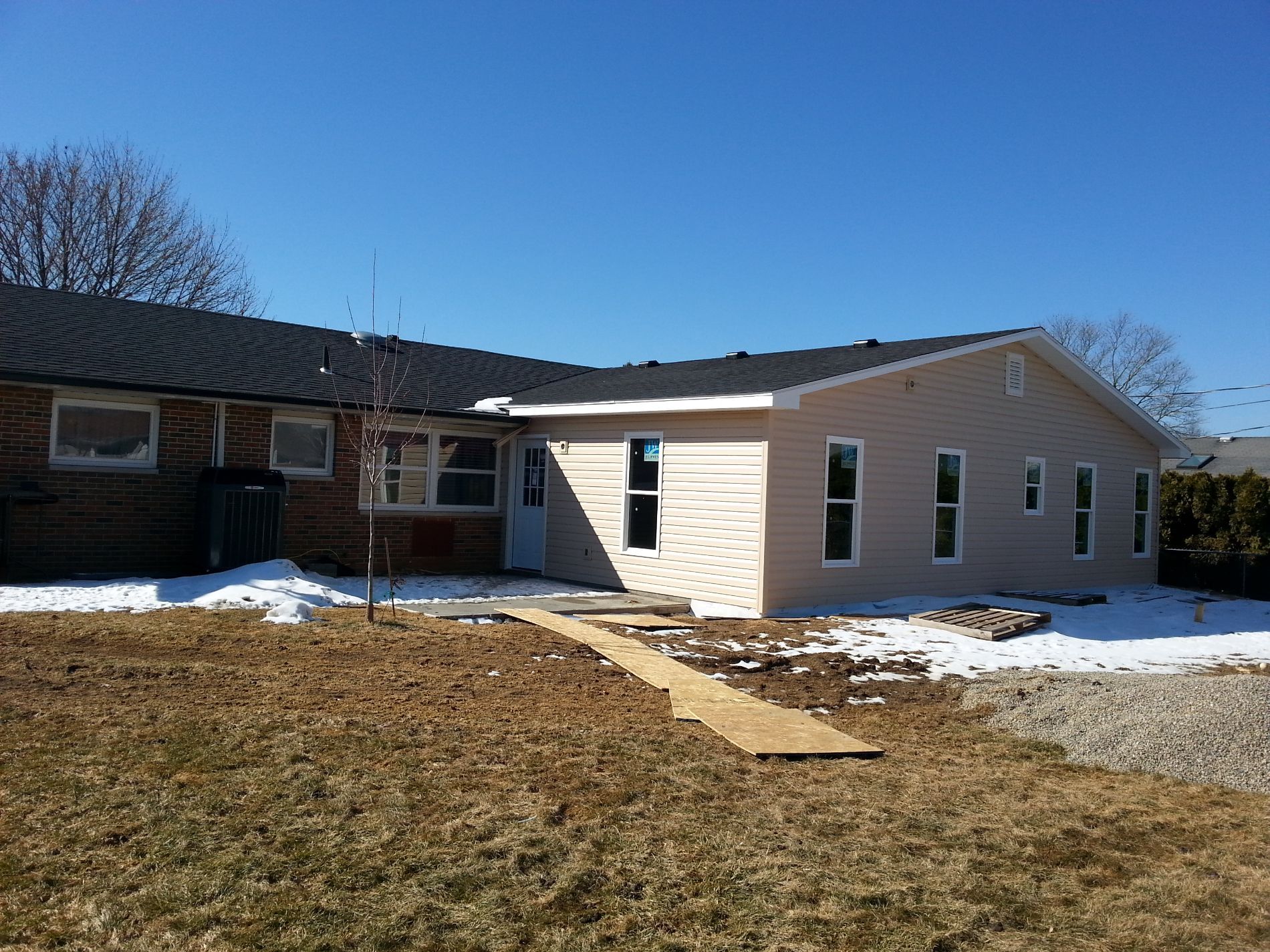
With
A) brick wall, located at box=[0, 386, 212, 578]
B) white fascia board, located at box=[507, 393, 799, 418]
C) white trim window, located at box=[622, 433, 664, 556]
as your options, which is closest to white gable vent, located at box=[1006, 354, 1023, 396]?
white fascia board, located at box=[507, 393, 799, 418]

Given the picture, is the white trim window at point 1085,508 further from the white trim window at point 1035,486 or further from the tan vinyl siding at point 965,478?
the white trim window at point 1035,486

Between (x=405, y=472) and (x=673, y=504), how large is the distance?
4387 mm

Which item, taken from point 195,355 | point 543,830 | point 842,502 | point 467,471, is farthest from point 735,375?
point 543,830

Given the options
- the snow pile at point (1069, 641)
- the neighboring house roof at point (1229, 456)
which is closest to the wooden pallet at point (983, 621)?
the snow pile at point (1069, 641)

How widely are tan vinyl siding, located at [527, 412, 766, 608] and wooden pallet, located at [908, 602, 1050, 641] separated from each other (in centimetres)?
217

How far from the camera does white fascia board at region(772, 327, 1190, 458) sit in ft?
41.7

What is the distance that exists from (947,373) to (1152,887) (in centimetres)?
1092

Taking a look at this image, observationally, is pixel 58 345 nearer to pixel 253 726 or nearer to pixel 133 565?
pixel 133 565

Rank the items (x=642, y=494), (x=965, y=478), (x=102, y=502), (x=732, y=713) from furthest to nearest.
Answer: (x=965, y=478) → (x=642, y=494) → (x=102, y=502) → (x=732, y=713)

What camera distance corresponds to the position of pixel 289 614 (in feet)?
33.8

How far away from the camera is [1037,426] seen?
16312 millimetres

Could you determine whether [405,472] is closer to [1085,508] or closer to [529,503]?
[529,503]

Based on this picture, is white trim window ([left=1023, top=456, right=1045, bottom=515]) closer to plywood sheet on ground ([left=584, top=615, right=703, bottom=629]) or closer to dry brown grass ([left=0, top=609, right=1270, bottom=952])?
plywood sheet on ground ([left=584, top=615, right=703, bottom=629])

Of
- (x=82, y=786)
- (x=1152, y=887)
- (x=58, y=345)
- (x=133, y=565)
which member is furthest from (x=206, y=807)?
(x=58, y=345)
